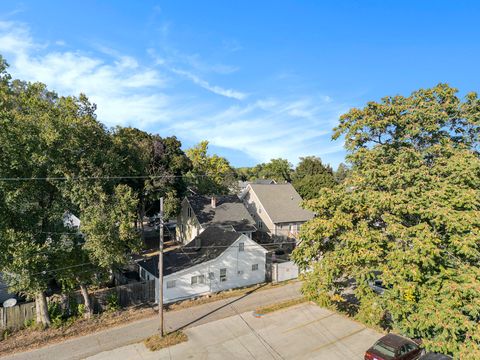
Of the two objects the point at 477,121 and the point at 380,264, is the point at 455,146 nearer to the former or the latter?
the point at 477,121

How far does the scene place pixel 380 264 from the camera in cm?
1480

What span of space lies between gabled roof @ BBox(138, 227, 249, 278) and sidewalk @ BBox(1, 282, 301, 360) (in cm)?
348

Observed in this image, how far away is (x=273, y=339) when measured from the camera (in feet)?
60.1

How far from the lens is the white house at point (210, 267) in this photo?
77.5 ft

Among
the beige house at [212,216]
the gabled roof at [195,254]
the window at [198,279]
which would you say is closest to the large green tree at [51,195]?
the gabled roof at [195,254]

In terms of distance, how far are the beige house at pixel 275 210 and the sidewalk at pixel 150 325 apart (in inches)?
611

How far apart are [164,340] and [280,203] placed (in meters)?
29.6

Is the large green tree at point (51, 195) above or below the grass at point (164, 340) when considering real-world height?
above

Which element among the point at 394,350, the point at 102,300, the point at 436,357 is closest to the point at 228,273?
the point at 102,300

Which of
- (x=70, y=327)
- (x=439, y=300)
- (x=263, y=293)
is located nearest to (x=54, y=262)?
(x=70, y=327)

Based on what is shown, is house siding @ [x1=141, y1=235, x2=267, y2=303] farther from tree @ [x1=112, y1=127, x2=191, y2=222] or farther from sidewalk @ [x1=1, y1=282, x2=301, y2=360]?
tree @ [x1=112, y1=127, x2=191, y2=222]

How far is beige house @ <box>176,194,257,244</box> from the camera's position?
38.0 m

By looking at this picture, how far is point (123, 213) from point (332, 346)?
1526cm

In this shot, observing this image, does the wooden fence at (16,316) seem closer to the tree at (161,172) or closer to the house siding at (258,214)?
the tree at (161,172)
